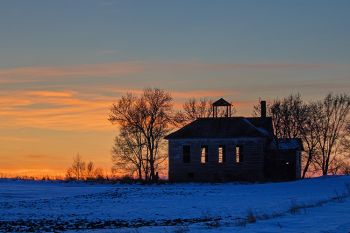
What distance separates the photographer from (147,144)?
80.6 metres

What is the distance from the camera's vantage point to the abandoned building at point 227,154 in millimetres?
65062

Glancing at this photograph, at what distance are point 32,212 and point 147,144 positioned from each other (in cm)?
4751

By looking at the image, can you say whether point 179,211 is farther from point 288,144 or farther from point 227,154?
point 288,144

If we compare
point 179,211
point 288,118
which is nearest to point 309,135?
point 288,118

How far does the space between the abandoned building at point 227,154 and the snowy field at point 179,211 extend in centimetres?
981

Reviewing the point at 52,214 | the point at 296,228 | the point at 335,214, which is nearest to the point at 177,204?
the point at 52,214

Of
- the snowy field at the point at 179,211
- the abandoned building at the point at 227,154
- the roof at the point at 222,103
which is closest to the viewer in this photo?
the snowy field at the point at 179,211

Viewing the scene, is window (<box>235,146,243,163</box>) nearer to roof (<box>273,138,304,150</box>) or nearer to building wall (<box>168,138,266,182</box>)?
building wall (<box>168,138,266,182</box>)

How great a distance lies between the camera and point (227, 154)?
215ft

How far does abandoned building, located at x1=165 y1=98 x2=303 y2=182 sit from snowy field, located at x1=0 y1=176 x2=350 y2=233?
9807 millimetres

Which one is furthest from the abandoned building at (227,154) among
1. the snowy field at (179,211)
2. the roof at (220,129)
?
the snowy field at (179,211)

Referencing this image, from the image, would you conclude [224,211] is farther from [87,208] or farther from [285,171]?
[285,171]

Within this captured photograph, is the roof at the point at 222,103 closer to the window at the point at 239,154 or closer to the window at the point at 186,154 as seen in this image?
the window at the point at 239,154

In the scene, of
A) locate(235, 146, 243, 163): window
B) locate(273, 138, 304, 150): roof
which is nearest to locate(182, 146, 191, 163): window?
locate(235, 146, 243, 163): window
